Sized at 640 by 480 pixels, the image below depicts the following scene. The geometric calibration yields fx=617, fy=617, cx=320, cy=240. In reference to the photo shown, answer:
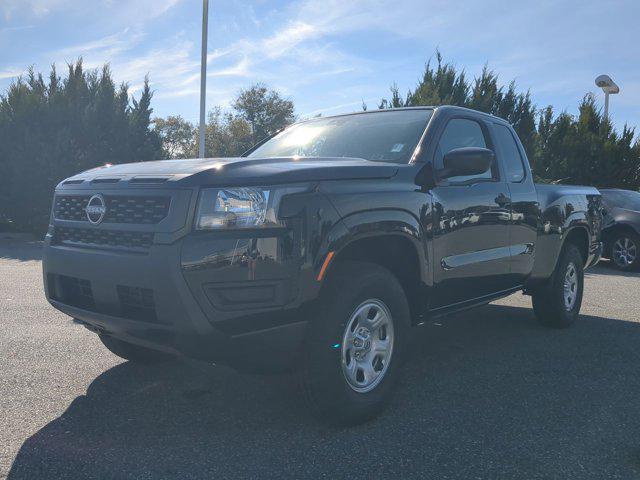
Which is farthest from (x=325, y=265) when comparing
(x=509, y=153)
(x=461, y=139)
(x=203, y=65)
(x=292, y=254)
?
(x=203, y=65)

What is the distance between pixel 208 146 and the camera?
49906 millimetres

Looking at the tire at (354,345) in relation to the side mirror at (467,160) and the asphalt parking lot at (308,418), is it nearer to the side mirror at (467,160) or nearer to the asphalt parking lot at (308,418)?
the asphalt parking lot at (308,418)

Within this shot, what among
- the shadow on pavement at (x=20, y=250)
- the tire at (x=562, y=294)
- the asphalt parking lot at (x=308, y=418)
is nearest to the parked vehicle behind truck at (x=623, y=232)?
the tire at (x=562, y=294)

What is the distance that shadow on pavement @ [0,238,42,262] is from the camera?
1161 centimetres

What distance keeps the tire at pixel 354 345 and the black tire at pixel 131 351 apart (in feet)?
4.64

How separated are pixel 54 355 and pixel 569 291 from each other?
15.2 ft

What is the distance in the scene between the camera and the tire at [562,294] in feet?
18.8

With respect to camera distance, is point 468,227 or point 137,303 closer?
point 137,303

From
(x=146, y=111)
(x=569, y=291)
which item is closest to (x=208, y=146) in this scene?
(x=146, y=111)

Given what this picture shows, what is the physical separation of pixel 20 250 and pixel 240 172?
1168cm

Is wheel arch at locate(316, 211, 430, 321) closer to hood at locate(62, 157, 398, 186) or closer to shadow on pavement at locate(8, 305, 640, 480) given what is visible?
hood at locate(62, 157, 398, 186)

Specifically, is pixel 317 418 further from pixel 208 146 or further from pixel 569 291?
pixel 208 146

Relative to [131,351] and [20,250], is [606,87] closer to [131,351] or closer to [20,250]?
[20,250]

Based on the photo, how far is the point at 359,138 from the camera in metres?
4.28
